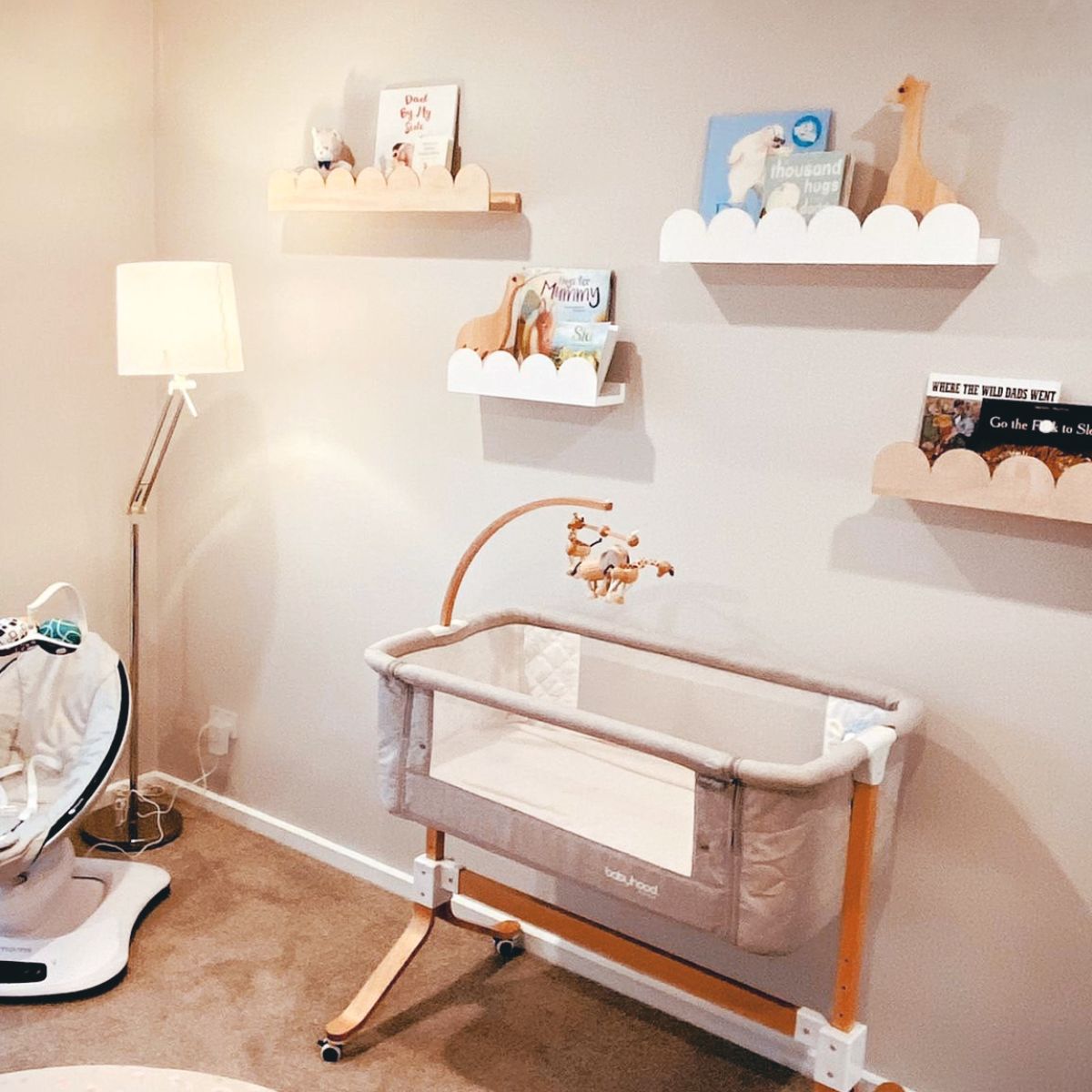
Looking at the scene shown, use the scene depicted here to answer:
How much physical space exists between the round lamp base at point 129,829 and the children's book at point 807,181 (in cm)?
211

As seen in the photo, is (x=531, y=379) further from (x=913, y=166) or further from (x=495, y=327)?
(x=913, y=166)

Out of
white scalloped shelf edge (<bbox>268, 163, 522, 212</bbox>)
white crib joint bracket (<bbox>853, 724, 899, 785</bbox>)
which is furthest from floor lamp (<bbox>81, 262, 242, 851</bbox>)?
white crib joint bracket (<bbox>853, 724, 899, 785</bbox>)

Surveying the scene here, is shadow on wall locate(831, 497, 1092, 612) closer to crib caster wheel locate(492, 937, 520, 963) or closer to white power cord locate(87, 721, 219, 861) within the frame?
crib caster wheel locate(492, 937, 520, 963)

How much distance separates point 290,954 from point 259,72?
197 centimetres

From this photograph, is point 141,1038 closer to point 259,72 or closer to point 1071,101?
point 259,72

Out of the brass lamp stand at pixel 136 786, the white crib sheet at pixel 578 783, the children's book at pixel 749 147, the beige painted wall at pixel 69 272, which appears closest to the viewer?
the white crib sheet at pixel 578 783

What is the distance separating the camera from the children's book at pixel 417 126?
8.23 ft

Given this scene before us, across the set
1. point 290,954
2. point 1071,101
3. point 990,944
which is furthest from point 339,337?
point 990,944

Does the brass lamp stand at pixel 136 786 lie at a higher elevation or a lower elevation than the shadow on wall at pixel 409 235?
lower

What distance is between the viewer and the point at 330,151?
102 inches

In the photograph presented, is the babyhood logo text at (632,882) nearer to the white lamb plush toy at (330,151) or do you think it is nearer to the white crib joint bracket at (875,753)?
the white crib joint bracket at (875,753)

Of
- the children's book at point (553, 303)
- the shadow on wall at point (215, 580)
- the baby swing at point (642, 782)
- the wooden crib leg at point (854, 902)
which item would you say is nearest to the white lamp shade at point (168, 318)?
the shadow on wall at point (215, 580)

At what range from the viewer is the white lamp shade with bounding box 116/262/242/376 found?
256 cm

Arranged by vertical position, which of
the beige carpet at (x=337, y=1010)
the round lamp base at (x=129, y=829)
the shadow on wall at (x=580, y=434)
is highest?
the shadow on wall at (x=580, y=434)
